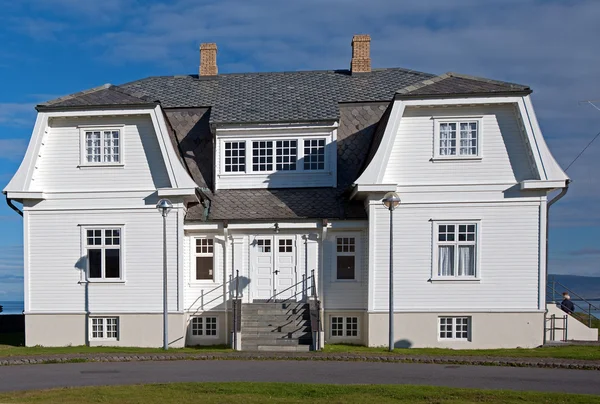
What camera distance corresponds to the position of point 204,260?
20125 mm

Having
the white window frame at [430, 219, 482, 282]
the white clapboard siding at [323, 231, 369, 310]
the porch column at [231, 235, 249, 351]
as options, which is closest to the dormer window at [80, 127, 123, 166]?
the porch column at [231, 235, 249, 351]

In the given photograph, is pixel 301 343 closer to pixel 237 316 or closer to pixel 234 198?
pixel 237 316

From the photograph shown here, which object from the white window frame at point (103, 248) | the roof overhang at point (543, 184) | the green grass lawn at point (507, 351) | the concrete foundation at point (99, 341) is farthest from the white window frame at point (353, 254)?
the white window frame at point (103, 248)

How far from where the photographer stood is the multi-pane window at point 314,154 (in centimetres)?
2075

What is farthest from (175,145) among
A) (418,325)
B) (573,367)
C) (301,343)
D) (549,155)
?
(573,367)

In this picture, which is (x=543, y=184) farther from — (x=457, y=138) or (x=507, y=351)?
(x=507, y=351)

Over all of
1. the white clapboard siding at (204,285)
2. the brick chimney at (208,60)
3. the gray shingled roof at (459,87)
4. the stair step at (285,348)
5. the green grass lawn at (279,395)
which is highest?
the brick chimney at (208,60)

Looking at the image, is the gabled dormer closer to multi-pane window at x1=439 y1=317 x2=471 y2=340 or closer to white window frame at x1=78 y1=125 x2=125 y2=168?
white window frame at x1=78 y1=125 x2=125 y2=168

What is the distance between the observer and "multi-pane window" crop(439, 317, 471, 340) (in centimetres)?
1861

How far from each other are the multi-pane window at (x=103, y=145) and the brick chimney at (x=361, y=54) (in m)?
9.90

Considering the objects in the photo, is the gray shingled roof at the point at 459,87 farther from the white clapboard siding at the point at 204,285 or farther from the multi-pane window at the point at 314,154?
the white clapboard siding at the point at 204,285

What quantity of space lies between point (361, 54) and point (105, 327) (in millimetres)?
14089

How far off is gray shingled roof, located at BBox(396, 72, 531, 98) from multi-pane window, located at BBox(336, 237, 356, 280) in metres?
4.95

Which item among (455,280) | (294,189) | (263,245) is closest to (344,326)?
(263,245)
